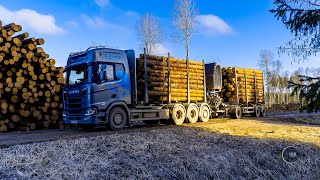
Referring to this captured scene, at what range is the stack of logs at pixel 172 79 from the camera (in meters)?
14.6

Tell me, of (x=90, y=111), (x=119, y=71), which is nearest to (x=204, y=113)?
(x=119, y=71)

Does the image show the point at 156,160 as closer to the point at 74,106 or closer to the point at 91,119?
the point at 91,119

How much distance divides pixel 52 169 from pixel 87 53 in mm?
6996

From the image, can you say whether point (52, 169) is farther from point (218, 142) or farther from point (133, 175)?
point (218, 142)

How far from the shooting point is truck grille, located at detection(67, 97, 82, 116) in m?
12.0

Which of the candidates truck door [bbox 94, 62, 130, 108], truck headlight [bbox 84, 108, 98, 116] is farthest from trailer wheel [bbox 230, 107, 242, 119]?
truck headlight [bbox 84, 108, 98, 116]

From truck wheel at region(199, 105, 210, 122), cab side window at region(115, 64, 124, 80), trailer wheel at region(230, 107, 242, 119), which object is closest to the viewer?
cab side window at region(115, 64, 124, 80)

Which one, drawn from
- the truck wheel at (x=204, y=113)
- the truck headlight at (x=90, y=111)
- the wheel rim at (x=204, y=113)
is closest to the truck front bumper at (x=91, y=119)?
the truck headlight at (x=90, y=111)

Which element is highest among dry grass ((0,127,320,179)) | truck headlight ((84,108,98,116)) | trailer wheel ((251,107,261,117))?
truck headlight ((84,108,98,116))

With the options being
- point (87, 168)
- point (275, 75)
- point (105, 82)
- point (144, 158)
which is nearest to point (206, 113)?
point (105, 82)

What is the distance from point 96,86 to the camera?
1185cm

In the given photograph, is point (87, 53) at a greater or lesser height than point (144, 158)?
greater

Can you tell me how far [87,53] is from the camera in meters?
12.4

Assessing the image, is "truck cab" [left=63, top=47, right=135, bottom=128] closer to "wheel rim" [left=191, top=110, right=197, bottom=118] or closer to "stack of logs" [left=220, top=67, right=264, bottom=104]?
"wheel rim" [left=191, top=110, right=197, bottom=118]
